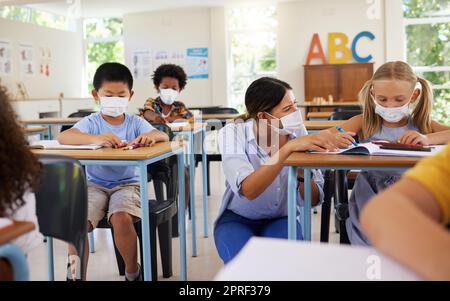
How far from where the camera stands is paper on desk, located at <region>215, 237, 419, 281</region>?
2.10 ft

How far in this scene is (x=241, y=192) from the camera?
5.89ft

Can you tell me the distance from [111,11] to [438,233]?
1066 cm

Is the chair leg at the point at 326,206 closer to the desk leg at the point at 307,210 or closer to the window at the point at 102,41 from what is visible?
the desk leg at the point at 307,210

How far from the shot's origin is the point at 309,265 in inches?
26.3

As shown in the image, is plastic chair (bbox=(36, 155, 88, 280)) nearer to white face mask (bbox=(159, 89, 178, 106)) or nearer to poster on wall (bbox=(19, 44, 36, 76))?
white face mask (bbox=(159, 89, 178, 106))

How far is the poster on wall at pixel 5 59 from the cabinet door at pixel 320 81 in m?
5.41

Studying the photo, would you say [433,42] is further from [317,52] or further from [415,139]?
[415,139]

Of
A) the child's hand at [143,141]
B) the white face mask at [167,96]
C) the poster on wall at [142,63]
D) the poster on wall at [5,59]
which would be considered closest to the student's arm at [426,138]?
the child's hand at [143,141]

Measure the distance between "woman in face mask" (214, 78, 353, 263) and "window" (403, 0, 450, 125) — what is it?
8.22 meters

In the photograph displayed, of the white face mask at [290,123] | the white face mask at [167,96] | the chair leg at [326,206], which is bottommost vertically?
the chair leg at [326,206]

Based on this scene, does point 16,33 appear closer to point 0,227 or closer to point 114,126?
point 114,126

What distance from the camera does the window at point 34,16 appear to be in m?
9.02

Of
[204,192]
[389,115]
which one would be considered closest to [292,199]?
[389,115]

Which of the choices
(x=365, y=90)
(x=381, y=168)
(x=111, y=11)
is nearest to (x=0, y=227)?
(x=381, y=168)
